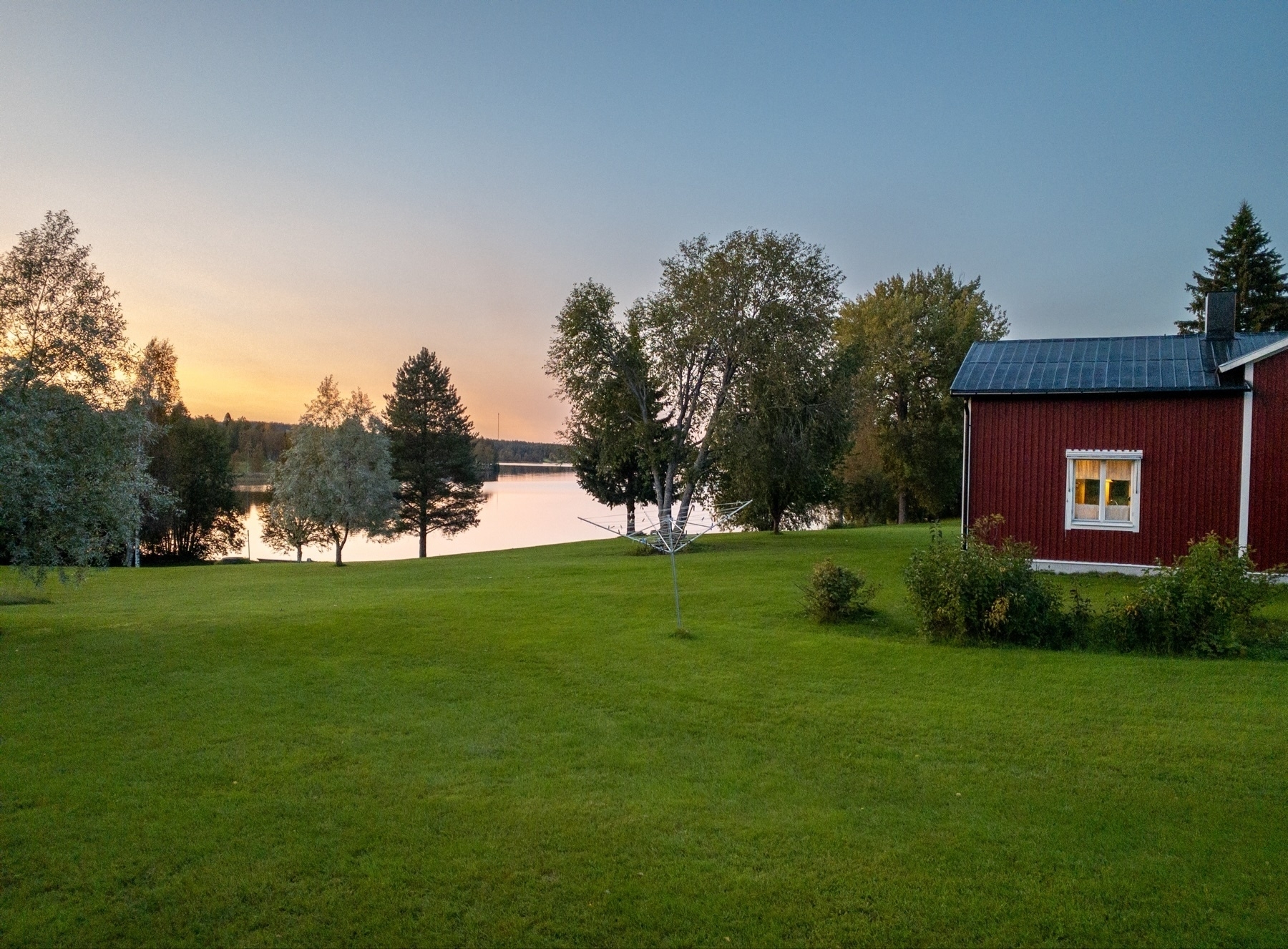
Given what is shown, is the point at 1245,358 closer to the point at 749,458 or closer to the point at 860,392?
the point at 749,458

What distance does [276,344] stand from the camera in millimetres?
31953

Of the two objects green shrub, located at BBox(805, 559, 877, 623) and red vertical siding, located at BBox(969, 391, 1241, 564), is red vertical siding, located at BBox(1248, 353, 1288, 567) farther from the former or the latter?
green shrub, located at BBox(805, 559, 877, 623)

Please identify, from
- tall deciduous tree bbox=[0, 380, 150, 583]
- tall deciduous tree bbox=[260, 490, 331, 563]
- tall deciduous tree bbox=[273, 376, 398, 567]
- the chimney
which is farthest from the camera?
tall deciduous tree bbox=[260, 490, 331, 563]

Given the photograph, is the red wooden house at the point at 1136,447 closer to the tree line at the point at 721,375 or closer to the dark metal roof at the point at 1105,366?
the dark metal roof at the point at 1105,366

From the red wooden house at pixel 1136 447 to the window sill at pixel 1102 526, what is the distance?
23 millimetres

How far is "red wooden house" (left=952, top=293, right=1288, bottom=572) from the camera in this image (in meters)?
15.5

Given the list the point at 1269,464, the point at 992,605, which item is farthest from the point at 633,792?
the point at 1269,464

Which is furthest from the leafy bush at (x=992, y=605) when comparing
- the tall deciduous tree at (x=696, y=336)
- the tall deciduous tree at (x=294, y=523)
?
the tall deciduous tree at (x=294, y=523)

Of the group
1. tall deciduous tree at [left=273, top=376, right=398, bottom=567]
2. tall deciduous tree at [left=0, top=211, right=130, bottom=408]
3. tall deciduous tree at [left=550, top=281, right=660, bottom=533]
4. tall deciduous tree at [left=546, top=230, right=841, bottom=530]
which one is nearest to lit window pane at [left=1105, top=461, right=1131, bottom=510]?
tall deciduous tree at [left=546, top=230, right=841, bottom=530]

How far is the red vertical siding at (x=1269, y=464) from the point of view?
1536cm

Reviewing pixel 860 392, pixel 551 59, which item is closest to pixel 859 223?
pixel 860 392

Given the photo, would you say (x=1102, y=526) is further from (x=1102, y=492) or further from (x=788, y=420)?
(x=788, y=420)

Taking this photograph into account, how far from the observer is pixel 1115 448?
651 inches

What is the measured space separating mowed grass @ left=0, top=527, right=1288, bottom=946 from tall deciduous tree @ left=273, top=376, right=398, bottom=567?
1540 cm
